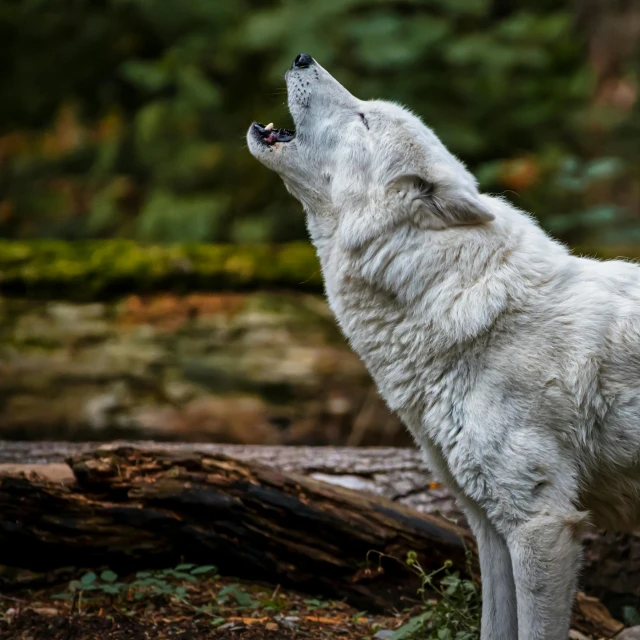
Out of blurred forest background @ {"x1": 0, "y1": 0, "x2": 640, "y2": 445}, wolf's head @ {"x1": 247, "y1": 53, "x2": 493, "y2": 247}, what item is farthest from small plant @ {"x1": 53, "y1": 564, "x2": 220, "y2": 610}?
blurred forest background @ {"x1": 0, "y1": 0, "x2": 640, "y2": 445}

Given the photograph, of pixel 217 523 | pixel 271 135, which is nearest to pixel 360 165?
pixel 271 135

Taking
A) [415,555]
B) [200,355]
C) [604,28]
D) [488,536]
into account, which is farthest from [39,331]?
[604,28]

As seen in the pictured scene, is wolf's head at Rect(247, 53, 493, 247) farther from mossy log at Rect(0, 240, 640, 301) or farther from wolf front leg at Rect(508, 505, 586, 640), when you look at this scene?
mossy log at Rect(0, 240, 640, 301)

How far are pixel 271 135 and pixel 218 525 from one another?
2.18 m

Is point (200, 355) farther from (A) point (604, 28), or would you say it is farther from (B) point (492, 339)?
(A) point (604, 28)

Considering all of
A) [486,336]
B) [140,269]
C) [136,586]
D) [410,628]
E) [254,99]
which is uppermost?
[254,99]

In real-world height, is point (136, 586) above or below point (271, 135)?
below

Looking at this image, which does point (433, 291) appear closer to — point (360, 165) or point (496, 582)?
point (360, 165)

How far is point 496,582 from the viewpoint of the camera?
3.52 m

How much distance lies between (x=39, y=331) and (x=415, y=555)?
4250mm

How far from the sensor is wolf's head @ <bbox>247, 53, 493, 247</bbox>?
139 inches

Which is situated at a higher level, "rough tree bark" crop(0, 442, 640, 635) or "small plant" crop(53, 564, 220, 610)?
"rough tree bark" crop(0, 442, 640, 635)

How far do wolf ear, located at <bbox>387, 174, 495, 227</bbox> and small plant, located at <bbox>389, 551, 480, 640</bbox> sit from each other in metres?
1.82

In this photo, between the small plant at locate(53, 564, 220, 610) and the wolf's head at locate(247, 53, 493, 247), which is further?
the small plant at locate(53, 564, 220, 610)
